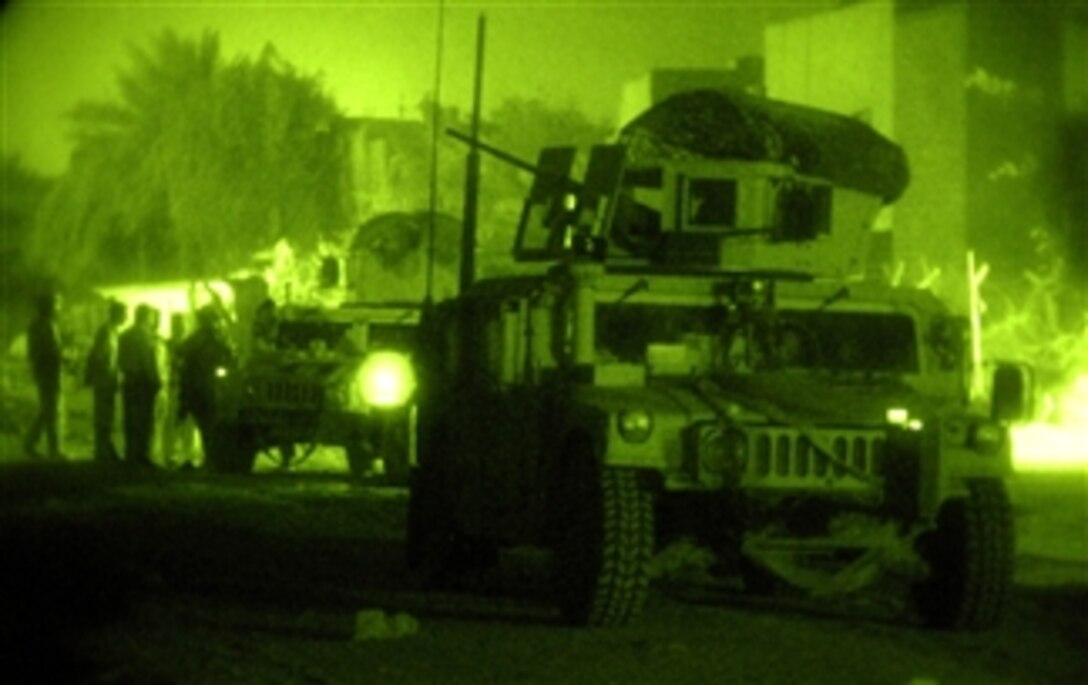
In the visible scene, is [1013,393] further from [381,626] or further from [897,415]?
[381,626]

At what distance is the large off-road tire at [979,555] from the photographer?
34.0 feet

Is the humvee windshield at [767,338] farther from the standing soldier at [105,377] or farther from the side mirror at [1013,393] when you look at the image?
the standing soldier at [105,377]

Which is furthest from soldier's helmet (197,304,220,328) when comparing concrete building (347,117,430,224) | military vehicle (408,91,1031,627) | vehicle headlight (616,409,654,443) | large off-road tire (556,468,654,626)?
concrete building (347,117,430,224)

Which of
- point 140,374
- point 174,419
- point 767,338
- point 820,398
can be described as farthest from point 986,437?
point 174,419

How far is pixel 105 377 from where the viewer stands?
21641 millimetres

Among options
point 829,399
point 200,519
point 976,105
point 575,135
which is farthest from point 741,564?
point 575,135

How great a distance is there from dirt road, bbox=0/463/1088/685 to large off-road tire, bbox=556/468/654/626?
143 millimetres

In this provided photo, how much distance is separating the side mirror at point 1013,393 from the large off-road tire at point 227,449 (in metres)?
12.0

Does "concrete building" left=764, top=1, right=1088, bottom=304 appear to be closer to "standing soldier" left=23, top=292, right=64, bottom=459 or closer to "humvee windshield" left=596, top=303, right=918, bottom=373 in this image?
"standing soldier" left=23, top=292, right=64, bottom=459

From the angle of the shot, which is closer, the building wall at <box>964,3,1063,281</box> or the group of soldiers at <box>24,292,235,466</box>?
the group of soldiers at <box>24,292,235,466</box>

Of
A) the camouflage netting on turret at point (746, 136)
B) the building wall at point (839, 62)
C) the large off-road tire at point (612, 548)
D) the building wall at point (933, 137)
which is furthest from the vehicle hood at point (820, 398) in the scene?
the building wall at point (933, 137)

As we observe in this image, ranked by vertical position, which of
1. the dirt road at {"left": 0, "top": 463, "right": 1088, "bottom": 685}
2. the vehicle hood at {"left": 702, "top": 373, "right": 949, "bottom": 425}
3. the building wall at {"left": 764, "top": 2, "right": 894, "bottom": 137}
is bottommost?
the dirt road at {"left": 0, "top": 463, "right": 1088, "bottom": 685}

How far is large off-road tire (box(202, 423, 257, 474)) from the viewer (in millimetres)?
21500

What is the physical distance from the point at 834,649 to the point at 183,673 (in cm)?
302
